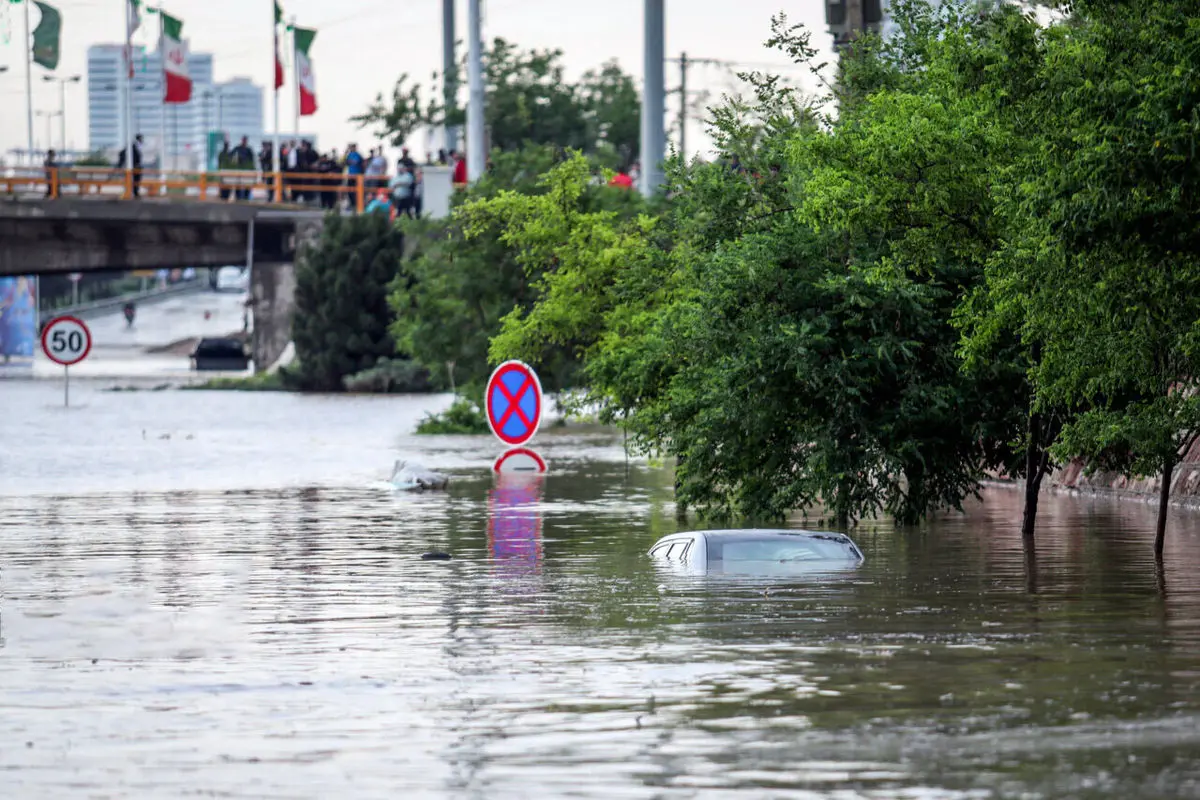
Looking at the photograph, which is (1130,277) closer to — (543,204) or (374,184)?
(543,204)

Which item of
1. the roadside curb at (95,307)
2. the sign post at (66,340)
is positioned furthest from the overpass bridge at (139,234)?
the roadside curb at (95,307)

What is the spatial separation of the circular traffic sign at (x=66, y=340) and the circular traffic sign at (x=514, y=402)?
31673 millimetres

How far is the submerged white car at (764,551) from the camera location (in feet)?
65.9

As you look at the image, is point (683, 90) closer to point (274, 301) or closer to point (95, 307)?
point (274, 301)

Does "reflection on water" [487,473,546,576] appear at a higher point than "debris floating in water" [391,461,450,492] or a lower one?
lower

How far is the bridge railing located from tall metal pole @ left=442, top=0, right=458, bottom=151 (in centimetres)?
449

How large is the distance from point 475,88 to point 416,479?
26309 millimetres

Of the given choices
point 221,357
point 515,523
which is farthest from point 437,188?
point 221,357

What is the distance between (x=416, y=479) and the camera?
33.4m

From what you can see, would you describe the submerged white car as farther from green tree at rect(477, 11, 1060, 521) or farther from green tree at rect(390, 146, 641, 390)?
green tree at rect(390, 146, 641, 390)

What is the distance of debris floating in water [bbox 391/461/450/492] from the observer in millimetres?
33125

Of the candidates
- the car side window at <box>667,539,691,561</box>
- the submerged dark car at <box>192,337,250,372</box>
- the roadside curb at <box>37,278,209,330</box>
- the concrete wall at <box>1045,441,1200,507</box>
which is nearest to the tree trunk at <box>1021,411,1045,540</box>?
the concrete wall at <box>1045,441,1200,507</box>

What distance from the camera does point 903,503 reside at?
997 inches

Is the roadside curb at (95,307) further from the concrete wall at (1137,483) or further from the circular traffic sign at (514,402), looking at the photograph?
the circular traffic sign at (514,402)
